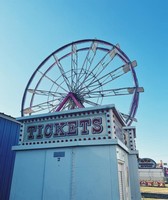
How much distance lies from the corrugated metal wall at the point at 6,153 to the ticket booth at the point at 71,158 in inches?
113

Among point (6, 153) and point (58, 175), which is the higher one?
point (6, 153)

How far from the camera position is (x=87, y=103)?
11680 mm

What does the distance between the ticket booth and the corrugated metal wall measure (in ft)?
9.45

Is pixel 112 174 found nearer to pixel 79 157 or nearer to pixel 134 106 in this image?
pixel 79 157

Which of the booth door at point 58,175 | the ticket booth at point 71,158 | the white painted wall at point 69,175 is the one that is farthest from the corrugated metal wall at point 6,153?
the booth door at point 58,175

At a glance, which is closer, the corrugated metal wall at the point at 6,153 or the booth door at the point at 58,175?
the booth door at the point at 58,175

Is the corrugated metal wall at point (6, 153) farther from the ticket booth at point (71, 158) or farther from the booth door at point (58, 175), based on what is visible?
the booth door at point (58, 175)

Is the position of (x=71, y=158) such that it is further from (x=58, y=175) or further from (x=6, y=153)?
(x=6, y=153)

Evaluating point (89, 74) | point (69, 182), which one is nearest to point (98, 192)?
point (69, 182)

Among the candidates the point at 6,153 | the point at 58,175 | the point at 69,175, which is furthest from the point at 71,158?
the point at 6,153

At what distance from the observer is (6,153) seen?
9.53 meters

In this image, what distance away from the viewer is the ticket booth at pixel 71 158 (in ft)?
17.9

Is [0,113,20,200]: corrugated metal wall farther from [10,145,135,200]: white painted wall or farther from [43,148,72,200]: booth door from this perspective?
[43,148,72,200]: booth door

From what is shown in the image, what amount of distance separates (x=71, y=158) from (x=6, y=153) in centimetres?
535
